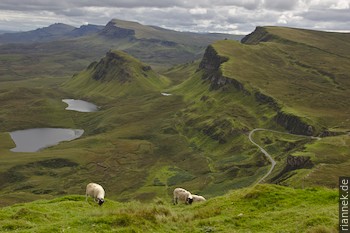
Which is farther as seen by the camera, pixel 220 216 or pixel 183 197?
Answer: pixel 183 197

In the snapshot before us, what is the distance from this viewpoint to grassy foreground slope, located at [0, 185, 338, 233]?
2580 cm

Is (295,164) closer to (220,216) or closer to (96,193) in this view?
(96,193)

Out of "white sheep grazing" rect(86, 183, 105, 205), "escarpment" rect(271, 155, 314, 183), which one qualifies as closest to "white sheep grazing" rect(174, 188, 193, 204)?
"white sheep grazing" rect(86, 183, 105, 205)

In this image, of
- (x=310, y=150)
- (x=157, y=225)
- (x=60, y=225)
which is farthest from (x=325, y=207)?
(x=310, y=150)

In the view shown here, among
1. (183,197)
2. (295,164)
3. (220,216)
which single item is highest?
(220,216)

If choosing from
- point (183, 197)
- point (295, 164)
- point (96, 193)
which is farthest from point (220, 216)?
point (295, 164)

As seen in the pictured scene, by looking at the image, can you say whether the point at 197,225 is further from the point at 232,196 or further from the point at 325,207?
the point at 325,207

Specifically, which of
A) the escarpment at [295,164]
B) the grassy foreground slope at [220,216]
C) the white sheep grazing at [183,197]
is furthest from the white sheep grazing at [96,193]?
the escarpment at [295,164]

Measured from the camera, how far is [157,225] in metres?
27.0

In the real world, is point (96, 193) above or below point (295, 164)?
above

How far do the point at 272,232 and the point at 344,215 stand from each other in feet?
16.3

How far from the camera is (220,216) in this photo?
95.9 feet

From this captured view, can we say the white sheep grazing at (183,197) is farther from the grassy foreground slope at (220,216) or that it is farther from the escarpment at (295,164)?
the escarpment at (295,164)

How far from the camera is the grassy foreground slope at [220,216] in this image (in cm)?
2580
